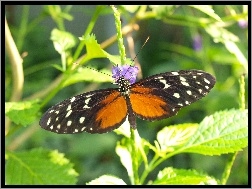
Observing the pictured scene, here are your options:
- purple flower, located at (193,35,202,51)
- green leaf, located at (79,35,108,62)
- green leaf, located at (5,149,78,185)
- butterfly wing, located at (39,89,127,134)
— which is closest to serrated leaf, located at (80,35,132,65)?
green leaf, located at (79,35,108,62)

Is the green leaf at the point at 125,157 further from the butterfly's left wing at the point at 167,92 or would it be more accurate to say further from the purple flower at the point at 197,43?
the purple flower at the point at 197,43

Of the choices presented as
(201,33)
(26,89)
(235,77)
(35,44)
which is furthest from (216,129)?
(35,44)

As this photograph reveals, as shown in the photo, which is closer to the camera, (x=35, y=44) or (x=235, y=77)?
(x=235, y=77)

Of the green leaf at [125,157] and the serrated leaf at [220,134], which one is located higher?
the serrated leaf at [220,134]

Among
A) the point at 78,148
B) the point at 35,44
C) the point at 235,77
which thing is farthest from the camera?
the point at 35,44

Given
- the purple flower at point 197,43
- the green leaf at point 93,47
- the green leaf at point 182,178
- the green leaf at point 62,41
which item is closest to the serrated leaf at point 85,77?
the green leaf at point 62,41

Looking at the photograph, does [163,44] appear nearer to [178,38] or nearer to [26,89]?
[178,38]

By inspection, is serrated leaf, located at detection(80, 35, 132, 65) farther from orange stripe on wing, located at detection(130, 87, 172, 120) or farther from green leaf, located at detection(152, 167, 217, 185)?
green leaf, located at detection(152, 167, 217, 185)
